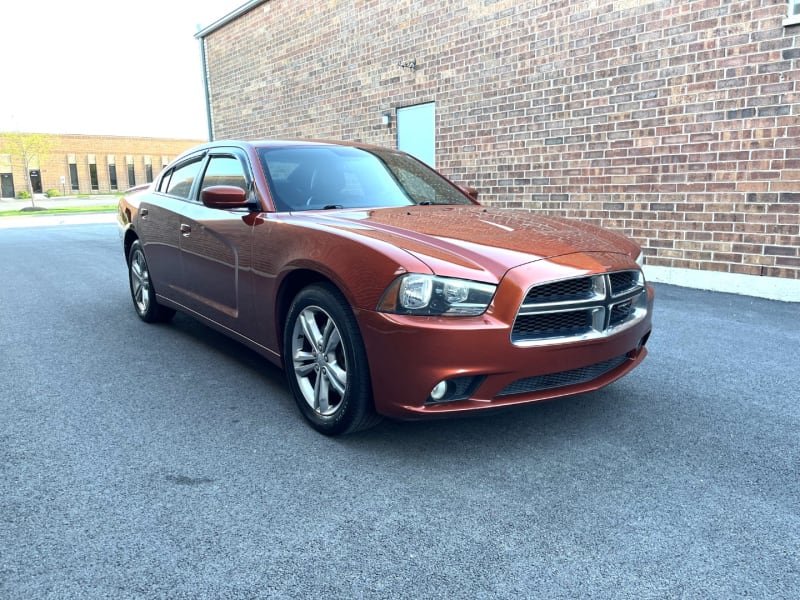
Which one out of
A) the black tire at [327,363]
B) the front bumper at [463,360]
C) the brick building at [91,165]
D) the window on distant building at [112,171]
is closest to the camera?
the front bumper at [463,360]

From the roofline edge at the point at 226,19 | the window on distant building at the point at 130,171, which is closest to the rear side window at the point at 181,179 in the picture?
the roofline edge at the point at 226,19

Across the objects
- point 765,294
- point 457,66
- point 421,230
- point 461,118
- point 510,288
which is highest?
point 457,66

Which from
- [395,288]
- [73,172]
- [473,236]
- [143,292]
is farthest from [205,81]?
[73,172]

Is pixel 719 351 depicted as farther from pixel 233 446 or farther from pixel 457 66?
pixel 457 66

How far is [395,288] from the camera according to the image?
2.88 metres

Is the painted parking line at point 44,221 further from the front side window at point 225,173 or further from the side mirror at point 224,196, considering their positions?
the side mirror at point 224,196

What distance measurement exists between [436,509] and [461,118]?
28.9 feet

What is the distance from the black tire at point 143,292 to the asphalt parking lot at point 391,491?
3.73 feet

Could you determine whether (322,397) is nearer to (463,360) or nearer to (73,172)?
(463,360)

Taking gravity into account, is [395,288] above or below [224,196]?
below

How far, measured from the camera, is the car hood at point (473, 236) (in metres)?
2.94

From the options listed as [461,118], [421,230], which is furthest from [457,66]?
[421,230]

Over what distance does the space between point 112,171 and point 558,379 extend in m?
69.9

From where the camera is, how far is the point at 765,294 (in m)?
7.10
